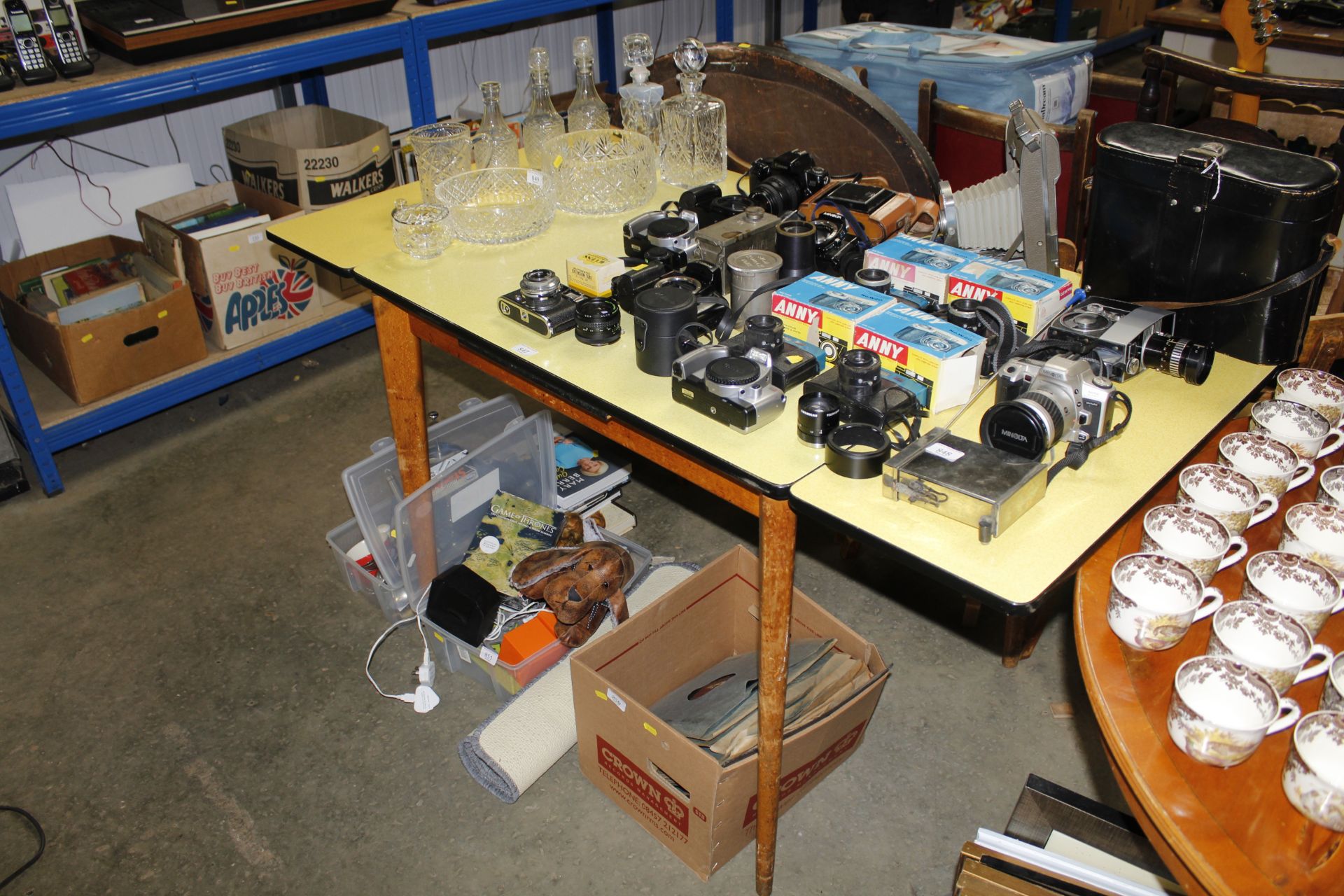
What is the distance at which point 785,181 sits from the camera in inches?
70.6

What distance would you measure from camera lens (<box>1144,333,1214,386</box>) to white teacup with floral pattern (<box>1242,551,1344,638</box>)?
14.2 inches

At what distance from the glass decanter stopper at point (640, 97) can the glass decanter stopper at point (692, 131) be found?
0.03m

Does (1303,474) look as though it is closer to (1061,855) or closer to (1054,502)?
(1054,502)

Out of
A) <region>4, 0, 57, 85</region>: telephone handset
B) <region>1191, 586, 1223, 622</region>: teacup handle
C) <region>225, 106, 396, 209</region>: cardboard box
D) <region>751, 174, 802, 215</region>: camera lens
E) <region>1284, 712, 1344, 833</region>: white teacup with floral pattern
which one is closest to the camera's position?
<region>1284, 712, 1344, 833</region>: white teacup with floral pattern

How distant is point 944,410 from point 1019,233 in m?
0.47

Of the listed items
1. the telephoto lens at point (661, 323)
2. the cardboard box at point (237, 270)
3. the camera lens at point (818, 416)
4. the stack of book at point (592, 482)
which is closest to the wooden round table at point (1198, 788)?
the camera lens at point (818, 416)

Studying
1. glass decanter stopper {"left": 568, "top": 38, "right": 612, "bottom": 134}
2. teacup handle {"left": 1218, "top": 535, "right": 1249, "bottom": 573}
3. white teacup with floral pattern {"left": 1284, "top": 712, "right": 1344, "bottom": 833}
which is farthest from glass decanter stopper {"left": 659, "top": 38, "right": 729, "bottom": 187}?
white teacup with floral pattern {"left": 1284, "top": 712, "right": 1344, "bottom": 833}

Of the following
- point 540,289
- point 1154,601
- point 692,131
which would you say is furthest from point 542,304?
point 1154,601

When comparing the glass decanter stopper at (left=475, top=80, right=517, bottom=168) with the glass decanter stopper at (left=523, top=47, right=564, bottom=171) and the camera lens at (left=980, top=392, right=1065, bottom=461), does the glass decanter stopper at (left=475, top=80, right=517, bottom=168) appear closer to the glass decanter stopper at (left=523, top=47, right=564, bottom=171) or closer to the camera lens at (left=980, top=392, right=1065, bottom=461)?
the glass decanter stopper at (left=523, top=47, right=564, bottom=171)

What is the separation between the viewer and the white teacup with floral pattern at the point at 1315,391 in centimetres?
127

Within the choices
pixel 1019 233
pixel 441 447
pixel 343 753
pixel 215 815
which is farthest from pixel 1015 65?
pixel 215 815

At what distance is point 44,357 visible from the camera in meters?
2.52

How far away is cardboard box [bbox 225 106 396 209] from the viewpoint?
271 cm

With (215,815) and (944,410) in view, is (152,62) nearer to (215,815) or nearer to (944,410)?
(215,815)
